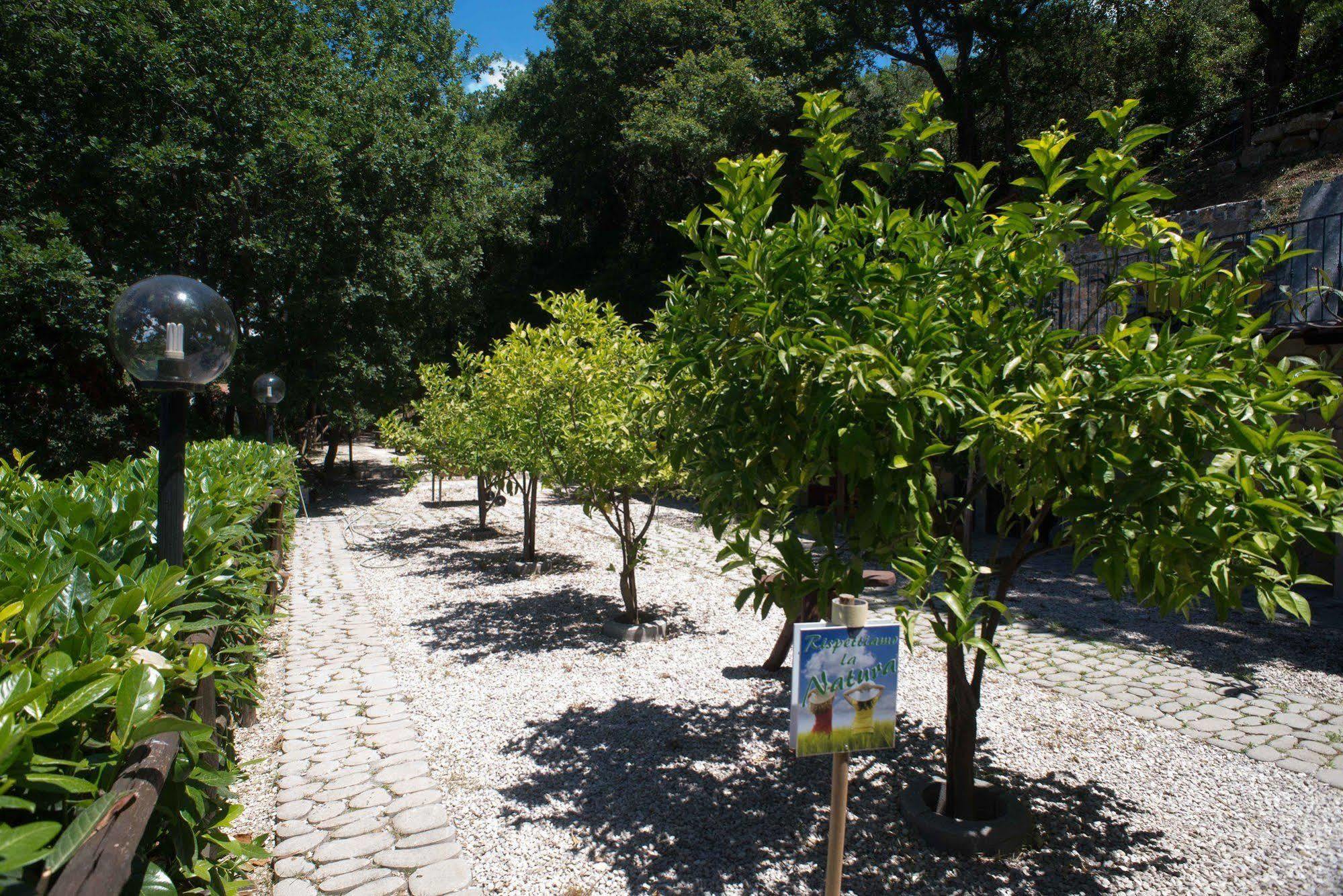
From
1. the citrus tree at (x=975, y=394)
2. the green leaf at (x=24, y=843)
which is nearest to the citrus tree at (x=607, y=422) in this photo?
the citrus tree at (x=975, y=394)

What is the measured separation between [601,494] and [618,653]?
1.45 meters

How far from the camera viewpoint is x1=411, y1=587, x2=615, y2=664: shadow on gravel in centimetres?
674

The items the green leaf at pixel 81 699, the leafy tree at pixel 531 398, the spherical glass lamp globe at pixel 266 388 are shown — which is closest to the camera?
the green leaf at pixel 81 699

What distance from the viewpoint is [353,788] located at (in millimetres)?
4066

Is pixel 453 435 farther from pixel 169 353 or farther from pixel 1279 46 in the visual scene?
pixel 1279 46

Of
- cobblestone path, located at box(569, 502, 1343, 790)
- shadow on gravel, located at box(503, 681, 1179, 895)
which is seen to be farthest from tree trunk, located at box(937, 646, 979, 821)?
cobblestone path, located at box(569, 502, 1343, 790)

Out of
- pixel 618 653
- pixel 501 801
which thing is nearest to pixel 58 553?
pixel 501 801

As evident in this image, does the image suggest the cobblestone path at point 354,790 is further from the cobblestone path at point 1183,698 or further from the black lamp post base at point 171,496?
the cobblestone path at point 1183,698

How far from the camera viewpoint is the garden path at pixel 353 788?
329 cm

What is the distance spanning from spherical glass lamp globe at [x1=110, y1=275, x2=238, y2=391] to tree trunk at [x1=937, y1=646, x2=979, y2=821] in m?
3.36

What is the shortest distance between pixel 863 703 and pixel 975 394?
108cm

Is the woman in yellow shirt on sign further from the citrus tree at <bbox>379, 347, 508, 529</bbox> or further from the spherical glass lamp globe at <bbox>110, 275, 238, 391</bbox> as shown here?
the citrus tree at <bbox>379, 347, 508, 529</bbox>

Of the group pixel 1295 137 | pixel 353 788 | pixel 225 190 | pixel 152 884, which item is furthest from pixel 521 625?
pixel 1295 137

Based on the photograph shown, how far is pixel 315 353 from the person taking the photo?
1656 centimetres
